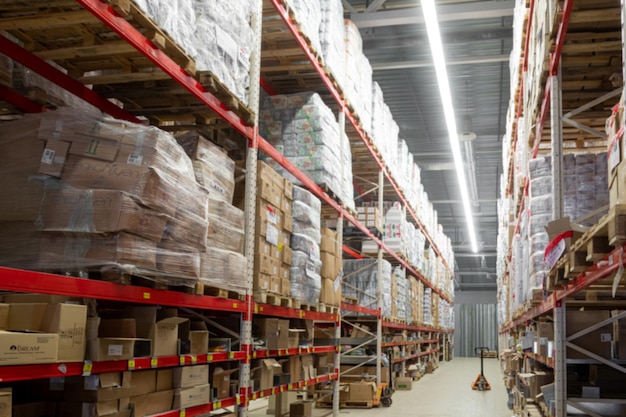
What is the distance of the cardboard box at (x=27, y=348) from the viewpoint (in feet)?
10.6

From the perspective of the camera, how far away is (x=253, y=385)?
258 inches

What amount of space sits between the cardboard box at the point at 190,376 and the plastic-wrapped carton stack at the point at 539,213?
3.38m

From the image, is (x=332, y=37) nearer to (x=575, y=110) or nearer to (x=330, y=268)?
(x=330, y=268)

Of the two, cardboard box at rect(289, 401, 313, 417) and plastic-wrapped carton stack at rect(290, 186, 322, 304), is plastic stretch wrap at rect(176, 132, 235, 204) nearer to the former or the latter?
plastic-wrapped carton stack at rect(290, 186, 322, 304)

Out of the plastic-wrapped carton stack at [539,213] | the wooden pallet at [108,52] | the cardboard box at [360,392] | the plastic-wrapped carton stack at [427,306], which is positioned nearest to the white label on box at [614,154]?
the plastic-wrapped carton stack at [539,213]

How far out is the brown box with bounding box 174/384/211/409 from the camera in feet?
16.3

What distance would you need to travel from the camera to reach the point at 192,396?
512cm

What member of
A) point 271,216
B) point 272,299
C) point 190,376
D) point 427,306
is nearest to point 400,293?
point 427,306

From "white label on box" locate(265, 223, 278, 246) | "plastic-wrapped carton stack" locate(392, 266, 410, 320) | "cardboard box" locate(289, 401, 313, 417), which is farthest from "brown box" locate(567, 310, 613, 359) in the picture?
"plastic-wrapped carton stack" locate(392, 266, 410, 320)

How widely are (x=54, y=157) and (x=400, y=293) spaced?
1201 centimetres

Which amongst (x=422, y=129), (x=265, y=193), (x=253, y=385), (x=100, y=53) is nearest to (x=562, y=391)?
(x=253, y=385)

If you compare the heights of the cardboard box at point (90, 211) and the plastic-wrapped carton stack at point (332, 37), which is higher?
the plastic-wrapped carton stack at point (332, 37)

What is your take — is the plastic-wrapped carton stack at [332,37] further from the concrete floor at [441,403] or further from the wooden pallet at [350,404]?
the wooden pallet at [350,404]

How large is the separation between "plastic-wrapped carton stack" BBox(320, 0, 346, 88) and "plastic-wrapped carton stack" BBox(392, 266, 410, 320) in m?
6.27
